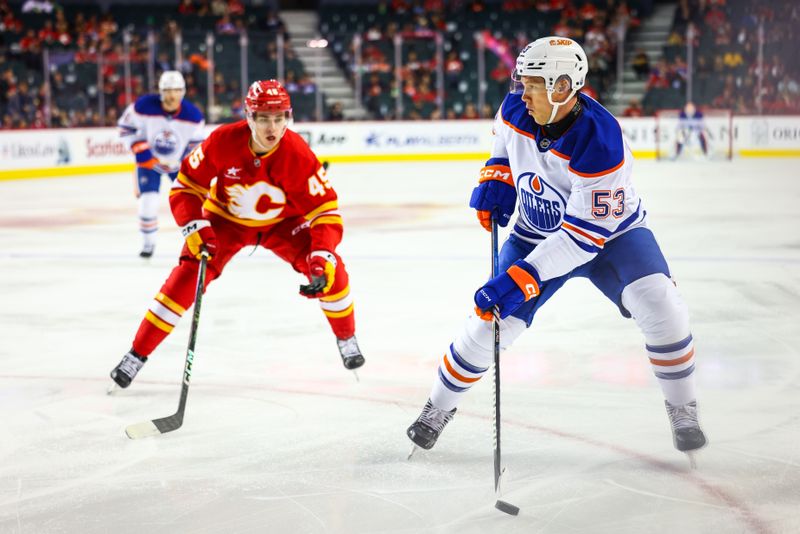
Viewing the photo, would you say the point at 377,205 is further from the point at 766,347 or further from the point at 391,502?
the point at 391,502

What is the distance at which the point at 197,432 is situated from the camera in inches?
140

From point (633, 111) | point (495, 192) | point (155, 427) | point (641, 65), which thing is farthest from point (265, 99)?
point (641, 65)

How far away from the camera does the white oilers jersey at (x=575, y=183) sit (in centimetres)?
291

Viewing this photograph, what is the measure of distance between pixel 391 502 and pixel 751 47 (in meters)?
15.1

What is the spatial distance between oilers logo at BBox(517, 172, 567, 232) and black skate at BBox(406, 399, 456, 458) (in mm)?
628

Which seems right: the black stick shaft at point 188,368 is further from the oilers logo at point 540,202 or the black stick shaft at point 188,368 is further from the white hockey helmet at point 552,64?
the white hockey helmet at point 552,64

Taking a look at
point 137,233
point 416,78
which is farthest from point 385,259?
point 416,78

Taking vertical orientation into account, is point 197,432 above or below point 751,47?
below

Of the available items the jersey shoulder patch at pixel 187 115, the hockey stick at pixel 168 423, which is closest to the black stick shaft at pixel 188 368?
the hockey stick at pixel 168 423

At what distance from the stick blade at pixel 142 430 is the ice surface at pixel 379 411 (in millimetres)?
32

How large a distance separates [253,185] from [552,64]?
1.49 m

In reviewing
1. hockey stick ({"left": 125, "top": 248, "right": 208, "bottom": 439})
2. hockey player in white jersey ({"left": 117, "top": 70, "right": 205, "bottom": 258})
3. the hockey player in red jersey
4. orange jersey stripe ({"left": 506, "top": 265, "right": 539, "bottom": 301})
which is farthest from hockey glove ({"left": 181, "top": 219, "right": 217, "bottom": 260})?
hockey player in white jersey ({"left": 117, "top": 70, "right": 205, "bottom": 258})

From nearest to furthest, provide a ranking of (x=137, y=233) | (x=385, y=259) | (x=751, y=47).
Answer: (x=385, y=259), (x=137, y=233), (x=751, y=47)

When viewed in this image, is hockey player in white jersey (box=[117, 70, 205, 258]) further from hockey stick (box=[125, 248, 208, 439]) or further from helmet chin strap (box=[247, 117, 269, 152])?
hockey stick (box=[125, 248, 208, 439])
